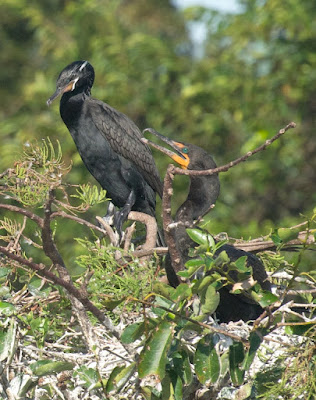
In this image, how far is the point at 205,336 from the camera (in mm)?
2574

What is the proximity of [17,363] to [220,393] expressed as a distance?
69cm

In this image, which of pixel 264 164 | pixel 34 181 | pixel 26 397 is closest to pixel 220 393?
pixel 26 397

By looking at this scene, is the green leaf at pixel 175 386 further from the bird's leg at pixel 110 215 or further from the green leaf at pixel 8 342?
the bird's leg at pixel 110 215

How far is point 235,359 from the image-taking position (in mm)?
2570

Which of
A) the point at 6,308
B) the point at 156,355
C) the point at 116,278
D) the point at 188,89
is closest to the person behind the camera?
the point at 156,355

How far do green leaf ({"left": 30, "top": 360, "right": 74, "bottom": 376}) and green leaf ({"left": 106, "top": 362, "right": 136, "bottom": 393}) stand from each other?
0.61ft

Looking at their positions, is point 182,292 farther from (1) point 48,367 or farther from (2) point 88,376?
(1) point 48,367

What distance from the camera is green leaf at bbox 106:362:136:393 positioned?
258 cm

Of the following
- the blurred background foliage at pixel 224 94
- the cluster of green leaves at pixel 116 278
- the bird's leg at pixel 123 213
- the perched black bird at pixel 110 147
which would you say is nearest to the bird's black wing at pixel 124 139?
the perched black bird at pixel 110 147

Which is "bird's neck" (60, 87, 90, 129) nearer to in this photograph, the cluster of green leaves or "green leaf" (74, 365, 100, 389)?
the cluster of green leaves

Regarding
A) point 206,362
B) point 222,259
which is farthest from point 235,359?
point 222,259

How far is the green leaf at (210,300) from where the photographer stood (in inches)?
101

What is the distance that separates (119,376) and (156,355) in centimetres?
20

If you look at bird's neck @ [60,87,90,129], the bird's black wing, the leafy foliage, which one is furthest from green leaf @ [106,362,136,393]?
bird's neck @ [60,87,90,129]
